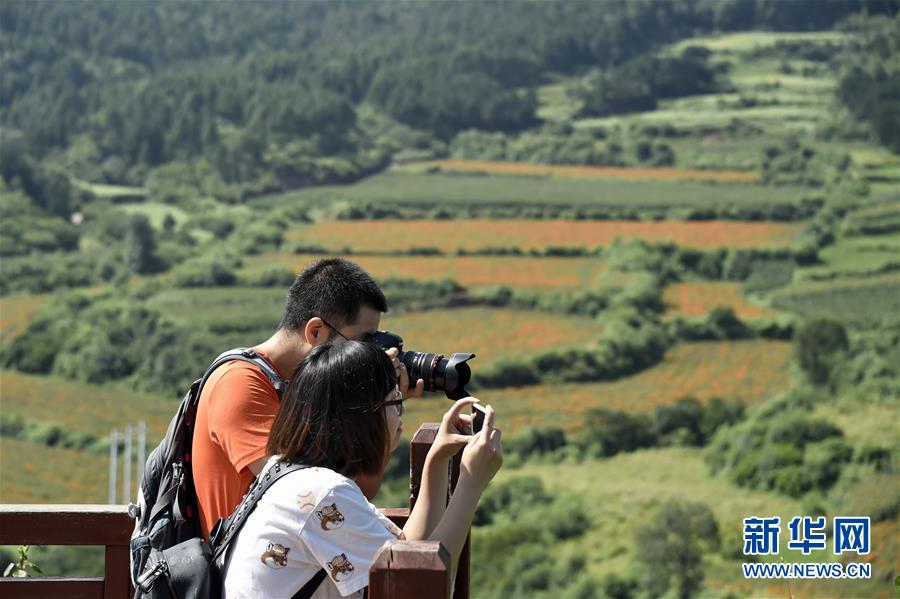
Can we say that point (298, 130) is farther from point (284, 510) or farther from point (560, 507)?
point (284, 510)

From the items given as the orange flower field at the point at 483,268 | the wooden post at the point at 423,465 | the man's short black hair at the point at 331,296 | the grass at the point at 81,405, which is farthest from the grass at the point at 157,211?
the wooden post at the point at 423,465

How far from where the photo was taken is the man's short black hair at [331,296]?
80.0 inches

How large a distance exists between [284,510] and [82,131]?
43152mm

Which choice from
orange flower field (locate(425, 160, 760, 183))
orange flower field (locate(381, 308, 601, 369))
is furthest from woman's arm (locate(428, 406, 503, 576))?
orange flower field (locate(425, 160, 760, 183))

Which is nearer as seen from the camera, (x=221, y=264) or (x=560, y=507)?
(x=560, y=507)

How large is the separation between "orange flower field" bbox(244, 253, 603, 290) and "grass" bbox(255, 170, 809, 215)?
2398 millimetres

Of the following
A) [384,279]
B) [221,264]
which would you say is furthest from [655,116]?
[221,264]

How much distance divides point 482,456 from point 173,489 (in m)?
0.52

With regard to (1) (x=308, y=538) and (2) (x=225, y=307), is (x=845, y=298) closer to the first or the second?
(2) (x=225, y=307)

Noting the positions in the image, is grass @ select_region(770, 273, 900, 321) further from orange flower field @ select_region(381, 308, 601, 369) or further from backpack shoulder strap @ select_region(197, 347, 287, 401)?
backpack shoulder strap @ select_region(197, 347, 287, 401)

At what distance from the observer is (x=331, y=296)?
6.68 ft

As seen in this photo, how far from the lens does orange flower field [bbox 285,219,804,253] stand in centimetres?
3453

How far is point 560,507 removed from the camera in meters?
27.6

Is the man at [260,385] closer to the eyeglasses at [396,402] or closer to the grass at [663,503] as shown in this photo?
the eyeglasses at [396,402]
